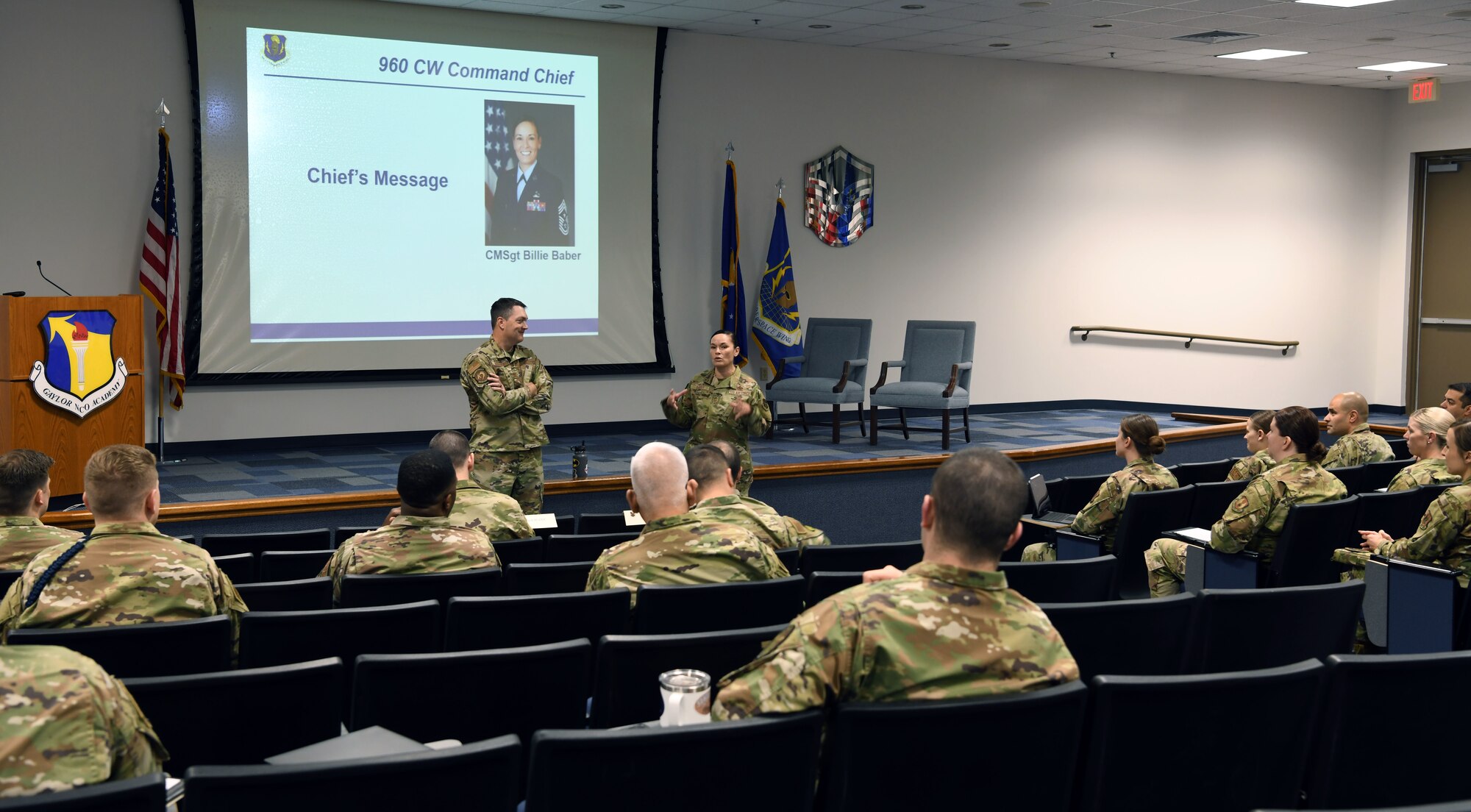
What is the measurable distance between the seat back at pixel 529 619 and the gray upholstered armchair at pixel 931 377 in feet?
24.9

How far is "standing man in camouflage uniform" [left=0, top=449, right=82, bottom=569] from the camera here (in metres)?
3.56

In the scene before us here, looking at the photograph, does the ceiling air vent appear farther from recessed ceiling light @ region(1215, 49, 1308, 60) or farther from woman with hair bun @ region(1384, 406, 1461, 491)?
woman with hair bun @ region(1384, 406, 1461, 491)

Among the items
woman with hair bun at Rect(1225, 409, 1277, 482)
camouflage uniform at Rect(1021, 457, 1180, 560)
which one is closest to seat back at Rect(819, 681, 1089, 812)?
camouflage uniform at Rect(1021, 457, 1180, 560)

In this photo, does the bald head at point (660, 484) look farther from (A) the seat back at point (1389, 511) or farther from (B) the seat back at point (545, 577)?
(A) the seat back at point (1389, 511)

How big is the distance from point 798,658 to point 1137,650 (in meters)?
1.31

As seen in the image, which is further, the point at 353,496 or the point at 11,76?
the point at 11,76

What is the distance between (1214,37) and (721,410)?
7.29 meters

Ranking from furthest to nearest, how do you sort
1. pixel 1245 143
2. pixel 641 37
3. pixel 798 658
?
pixel 1245 143 → pixel 641 37 → pixel 798 658

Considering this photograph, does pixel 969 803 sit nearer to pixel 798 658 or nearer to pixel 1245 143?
pixel 798 658

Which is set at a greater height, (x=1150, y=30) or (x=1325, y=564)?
(x=1150, y=30)

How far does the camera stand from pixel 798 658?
201 centimetres

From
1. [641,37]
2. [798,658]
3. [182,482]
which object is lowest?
[182,482]

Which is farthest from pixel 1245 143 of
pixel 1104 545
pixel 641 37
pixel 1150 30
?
pixel 1104 545

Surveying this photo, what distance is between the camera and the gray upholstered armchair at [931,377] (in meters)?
10.9
